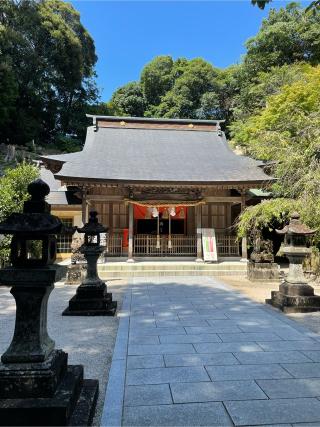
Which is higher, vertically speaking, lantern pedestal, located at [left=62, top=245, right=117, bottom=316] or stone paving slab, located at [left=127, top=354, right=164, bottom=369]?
lantern pedestal, located at [left=62, top=245, right=117, bottom=316]

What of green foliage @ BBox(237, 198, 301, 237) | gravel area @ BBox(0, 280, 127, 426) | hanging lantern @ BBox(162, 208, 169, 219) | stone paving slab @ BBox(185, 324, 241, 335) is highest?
hanging lantern @ BBox(162, 208, 169, 219)

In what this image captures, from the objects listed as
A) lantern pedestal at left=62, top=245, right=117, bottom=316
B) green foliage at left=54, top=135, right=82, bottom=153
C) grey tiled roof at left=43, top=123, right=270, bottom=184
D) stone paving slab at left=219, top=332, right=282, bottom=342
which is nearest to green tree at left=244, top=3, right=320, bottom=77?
grey tiled roof at left=43, top=123, right=270, bottom=184

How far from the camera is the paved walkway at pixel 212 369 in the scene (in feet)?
8.91

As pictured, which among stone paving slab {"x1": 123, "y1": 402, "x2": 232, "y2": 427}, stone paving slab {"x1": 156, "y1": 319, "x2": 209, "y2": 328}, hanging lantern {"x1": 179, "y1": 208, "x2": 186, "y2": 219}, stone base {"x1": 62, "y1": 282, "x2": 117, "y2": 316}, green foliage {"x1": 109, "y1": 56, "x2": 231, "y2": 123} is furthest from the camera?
green foliage {"x1": 109, "y1": 56, "x2": 231, "y2": 123}

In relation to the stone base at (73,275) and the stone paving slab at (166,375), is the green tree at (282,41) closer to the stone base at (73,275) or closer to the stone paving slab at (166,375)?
the stone base at (73,275)

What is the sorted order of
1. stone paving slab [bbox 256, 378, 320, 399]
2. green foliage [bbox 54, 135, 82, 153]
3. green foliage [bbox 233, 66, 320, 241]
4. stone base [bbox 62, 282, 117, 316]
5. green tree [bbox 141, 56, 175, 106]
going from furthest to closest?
green tree [bbox 141, 56, 175, 106], green foliage [bbox 54, 135, 82, 153], green foliage [bbox 233, 66, 320, 241], stone base [bbox 62, 282, 117, 316], stone paving slab [bbox 256, 378, 320, 399]

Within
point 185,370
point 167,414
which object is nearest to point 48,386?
point 167,414

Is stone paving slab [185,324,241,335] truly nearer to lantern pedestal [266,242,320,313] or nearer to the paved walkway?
the paved walkway

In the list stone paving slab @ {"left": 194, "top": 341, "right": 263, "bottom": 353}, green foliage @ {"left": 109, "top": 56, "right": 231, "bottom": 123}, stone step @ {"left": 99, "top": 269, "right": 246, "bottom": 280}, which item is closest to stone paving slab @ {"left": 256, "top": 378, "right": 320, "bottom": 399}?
stone paving slab @ {"left": 194, "top": 341, "right": 263, "bottom": 353}

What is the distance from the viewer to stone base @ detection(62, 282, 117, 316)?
6.38 meters

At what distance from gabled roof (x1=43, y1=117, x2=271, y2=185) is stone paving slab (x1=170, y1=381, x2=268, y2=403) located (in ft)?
29.7

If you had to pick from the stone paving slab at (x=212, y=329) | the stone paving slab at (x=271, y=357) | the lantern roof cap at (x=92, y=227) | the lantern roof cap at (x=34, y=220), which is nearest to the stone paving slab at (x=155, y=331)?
the stone paving slab at (x=212, y=329)

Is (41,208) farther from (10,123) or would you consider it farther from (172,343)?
(10,123)

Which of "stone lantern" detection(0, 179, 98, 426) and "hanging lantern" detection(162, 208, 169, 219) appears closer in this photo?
"stone lantern" detection(0, 179, 98, 426)
